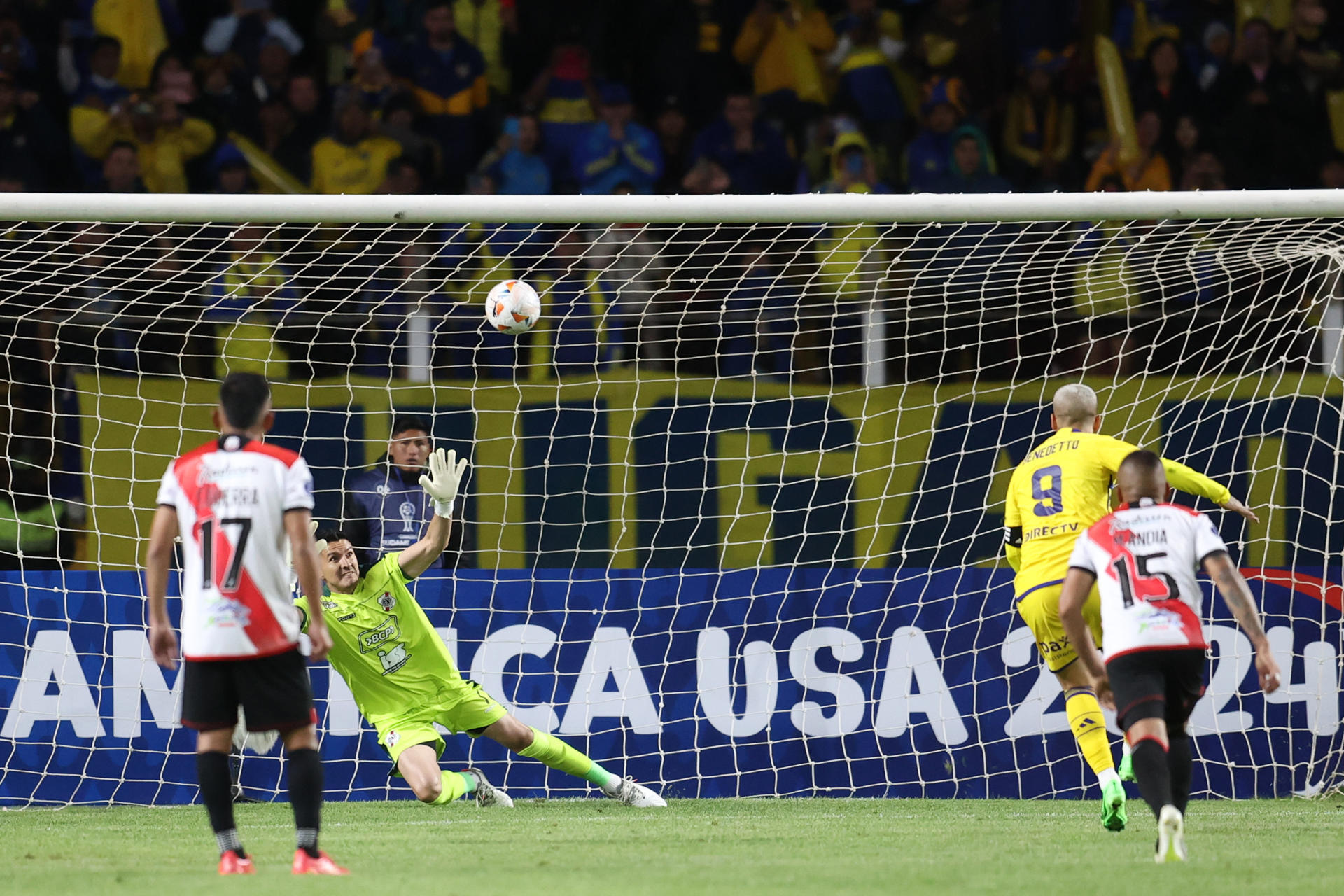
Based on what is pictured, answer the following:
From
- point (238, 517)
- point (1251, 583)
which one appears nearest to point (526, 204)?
point (238, 517)

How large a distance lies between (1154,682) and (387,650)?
3.75 meters

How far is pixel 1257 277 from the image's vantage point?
9773mm

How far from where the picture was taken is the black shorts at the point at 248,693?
16.4ft

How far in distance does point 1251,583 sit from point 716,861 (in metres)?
4.29

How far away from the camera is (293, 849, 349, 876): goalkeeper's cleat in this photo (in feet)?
16.1

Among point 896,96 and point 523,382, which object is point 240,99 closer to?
point 523,382

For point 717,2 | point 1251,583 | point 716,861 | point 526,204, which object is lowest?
point 716,861

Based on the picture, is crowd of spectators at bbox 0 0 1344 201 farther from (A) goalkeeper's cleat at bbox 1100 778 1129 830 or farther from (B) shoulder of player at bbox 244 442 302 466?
(B) shoulder of player at bbox 244 442 302 466

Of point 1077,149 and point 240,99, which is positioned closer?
point 240,99

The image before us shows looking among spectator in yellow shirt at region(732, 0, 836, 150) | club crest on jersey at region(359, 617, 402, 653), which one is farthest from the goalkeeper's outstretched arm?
spectator in yellow shirt at region(732, 0, 836, 150)

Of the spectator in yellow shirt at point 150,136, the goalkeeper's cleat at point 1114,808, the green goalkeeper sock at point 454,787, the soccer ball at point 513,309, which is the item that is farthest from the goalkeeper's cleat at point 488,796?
the spectator in yellow shirt at point 150,136

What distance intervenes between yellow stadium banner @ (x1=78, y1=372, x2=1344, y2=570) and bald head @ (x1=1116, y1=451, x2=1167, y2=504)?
3.41 metres

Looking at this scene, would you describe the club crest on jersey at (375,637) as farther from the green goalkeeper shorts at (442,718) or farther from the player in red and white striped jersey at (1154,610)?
the player in red and white striped jersey at (1154,610)

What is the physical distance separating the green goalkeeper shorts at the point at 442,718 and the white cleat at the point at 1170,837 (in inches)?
135
